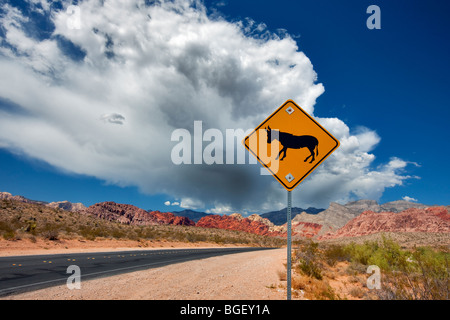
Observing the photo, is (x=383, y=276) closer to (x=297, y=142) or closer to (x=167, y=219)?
(x=297, y=142)

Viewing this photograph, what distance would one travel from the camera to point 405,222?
88.7 metres

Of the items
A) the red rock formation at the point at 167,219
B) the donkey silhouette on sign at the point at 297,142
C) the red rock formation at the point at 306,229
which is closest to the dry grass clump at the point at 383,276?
the donkey silhouette on sign at the point at 297,142

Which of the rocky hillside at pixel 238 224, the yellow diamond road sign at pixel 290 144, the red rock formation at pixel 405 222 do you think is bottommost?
the rocky hillside at pixel 238 224

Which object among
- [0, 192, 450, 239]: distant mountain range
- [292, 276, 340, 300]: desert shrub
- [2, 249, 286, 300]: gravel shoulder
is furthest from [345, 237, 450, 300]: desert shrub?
[0, 192, 450, 239]: distant mountain range

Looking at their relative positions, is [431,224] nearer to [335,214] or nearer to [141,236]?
[335,214]

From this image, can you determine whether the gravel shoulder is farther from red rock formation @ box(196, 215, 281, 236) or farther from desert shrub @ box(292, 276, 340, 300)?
red rock formation @ box(196, 215, 281, 236)

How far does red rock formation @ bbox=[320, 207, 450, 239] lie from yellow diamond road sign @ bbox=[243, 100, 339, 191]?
328 feet

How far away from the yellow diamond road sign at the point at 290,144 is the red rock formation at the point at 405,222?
99933 millimetres

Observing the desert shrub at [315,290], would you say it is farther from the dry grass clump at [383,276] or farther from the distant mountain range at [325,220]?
the distant mountain range at [325,220]

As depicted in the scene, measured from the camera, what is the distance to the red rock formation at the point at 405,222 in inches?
3282

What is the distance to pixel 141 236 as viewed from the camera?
33906 millimetres

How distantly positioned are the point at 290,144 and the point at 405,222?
358 feet
